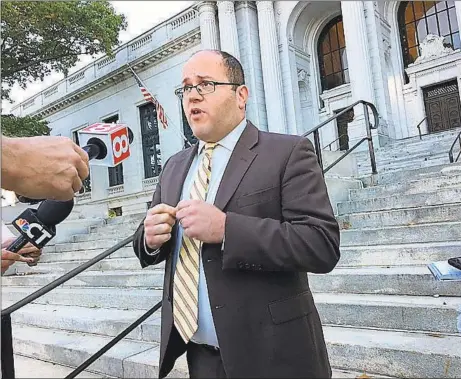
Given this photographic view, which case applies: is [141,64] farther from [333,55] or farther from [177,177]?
[177,177]

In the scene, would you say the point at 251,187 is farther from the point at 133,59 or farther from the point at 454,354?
the point at 133,59

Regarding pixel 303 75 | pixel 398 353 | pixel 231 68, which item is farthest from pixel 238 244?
pixel 303 75

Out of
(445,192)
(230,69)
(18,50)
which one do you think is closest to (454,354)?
(230,69)

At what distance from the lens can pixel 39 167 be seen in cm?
79

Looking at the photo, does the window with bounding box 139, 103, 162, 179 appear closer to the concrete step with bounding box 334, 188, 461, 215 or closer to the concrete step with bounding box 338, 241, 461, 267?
the concrete step with bounding box 334, 188, 461, 215

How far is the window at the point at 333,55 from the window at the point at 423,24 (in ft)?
7.32

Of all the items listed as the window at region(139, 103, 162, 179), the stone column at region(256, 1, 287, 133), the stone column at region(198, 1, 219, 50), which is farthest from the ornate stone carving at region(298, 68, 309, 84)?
the window at region(139, 103, 162, 179)

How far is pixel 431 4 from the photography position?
51.6 feet

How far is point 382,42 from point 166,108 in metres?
8.42

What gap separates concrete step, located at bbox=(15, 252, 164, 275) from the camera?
552 centimetres

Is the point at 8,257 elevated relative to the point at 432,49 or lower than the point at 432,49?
lower

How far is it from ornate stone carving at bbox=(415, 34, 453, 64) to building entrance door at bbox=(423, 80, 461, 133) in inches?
42.0

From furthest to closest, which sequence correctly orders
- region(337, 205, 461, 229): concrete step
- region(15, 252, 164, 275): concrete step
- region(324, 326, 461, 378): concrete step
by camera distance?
region(15, 252, 164, 275): concrete step < region(337, 205, 461, 229): concrete step < region(324, 326, 461, 378): concrete step

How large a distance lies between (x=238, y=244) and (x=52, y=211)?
0.56 meters
